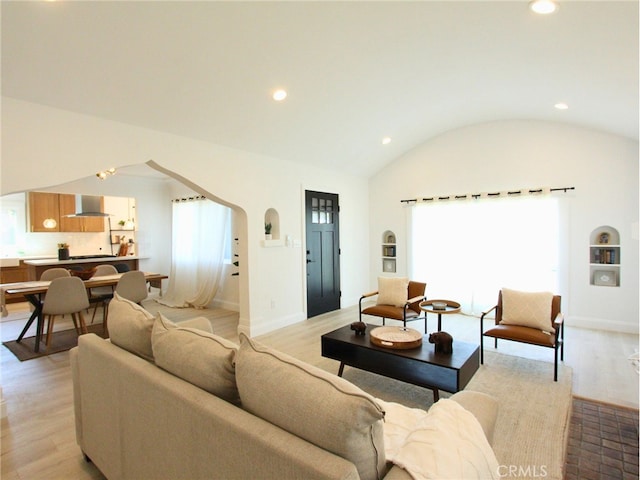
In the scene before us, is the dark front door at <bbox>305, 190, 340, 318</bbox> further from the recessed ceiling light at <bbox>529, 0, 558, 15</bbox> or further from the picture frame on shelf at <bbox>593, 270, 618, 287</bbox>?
the picture frame on shelf at <bbox>593, 270, 618, 287</bbox>

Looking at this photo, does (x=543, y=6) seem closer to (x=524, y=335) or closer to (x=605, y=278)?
(x=524, y=335)

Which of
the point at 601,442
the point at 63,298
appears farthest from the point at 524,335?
the point at 63,298

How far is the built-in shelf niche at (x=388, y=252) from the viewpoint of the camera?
257 inches

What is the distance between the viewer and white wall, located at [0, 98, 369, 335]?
282 cm

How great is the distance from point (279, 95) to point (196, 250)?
156 inches

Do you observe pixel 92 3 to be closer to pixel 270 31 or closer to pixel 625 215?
pixel 270 31

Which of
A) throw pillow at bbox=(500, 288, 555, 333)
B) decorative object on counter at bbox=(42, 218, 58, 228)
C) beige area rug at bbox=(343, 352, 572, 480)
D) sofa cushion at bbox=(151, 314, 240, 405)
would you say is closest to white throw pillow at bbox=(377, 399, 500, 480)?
sofa cushion at bbox=(151, 314, 240, 405)

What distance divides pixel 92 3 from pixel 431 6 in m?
2.43

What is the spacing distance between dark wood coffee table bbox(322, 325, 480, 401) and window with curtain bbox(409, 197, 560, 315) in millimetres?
2927

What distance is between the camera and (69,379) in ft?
10.8

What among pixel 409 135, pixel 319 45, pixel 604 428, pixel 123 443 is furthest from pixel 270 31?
pixel 604 428

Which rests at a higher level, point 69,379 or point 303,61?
point 303,61

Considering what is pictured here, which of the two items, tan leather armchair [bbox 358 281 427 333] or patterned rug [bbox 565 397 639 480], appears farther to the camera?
tan leather armchair [bbox 358 281 427 333]

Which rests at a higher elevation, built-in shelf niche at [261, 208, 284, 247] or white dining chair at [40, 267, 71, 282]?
built-in shelf niche at [261, 208, 284, 247]
